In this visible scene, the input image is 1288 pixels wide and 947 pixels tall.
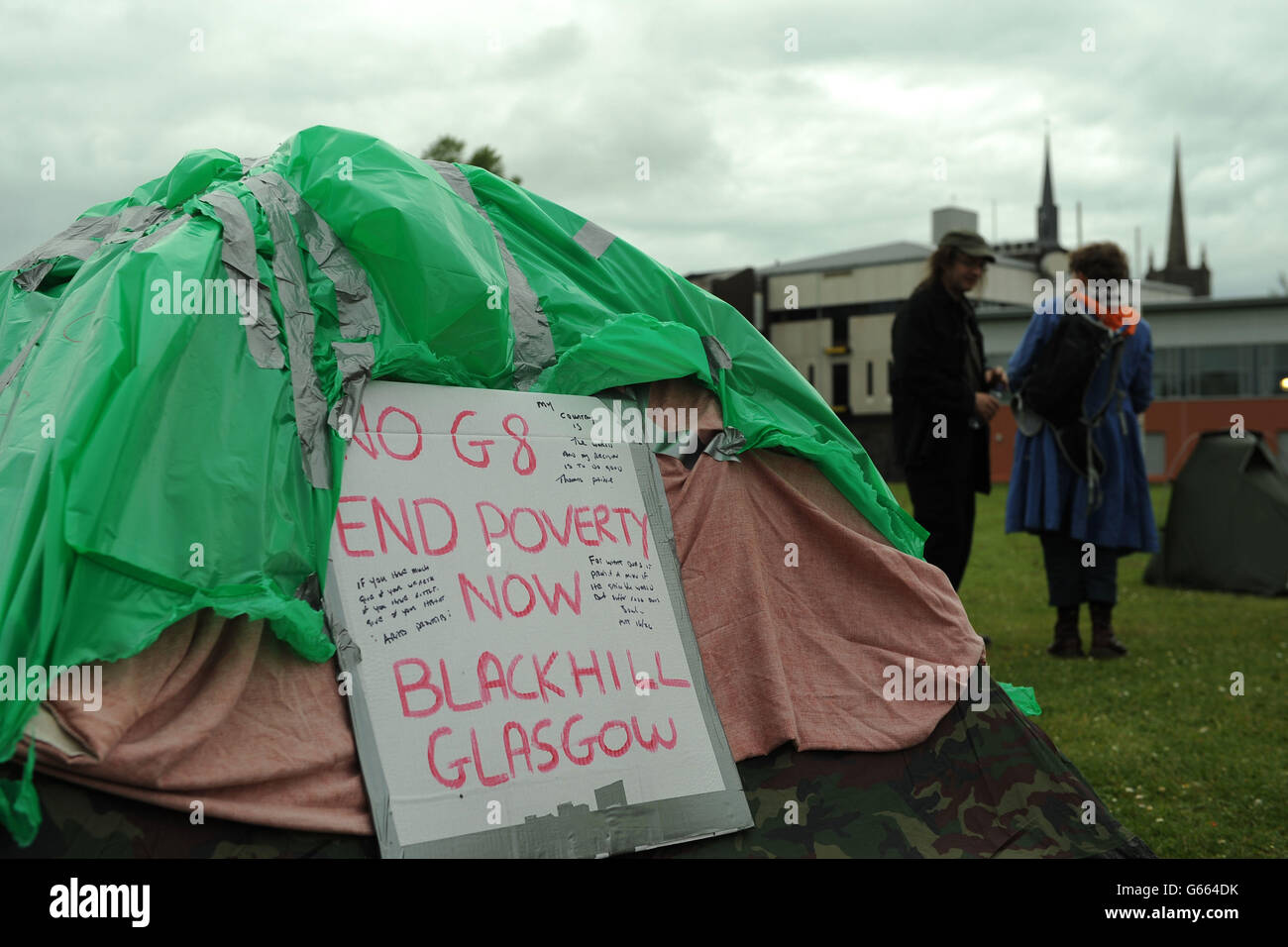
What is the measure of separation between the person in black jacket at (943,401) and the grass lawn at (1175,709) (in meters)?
0.78

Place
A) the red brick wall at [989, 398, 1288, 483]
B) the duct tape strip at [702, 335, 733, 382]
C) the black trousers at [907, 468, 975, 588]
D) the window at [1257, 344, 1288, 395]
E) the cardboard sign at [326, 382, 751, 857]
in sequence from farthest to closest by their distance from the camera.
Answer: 1. the red brick wall at [989, 398, 1288, 483]
2. the window at [1257, 344, 1288, 395]
3. the black trousers at [907, 468, 975, 588]
4. the duct tape strip at [702, 335, 733, 382]
5. the cardboard sign at [326, 382, 751, 857]

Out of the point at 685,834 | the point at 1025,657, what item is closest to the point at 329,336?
the point at 685,834

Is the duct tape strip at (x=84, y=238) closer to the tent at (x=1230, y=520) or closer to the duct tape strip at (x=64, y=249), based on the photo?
the duct tape strip at (x=64, y=249)

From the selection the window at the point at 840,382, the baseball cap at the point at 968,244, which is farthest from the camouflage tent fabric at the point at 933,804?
the window at the point at 840,382

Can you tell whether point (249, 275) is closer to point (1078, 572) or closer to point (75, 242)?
point (75, 242)

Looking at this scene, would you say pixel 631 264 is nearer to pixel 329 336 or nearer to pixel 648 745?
pixel 329 336

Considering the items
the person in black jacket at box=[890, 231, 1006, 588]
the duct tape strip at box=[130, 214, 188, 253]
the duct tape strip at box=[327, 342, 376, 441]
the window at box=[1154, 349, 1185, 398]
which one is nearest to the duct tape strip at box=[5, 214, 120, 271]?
the duct tape strip at box=[130, 214, 188, 253]

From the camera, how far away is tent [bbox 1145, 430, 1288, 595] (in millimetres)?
7938

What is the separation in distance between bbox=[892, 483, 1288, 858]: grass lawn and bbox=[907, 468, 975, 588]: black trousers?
610mm

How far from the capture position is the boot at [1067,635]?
5812mm

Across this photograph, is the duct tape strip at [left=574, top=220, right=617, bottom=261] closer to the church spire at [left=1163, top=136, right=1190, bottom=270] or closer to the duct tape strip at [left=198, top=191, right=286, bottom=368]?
the duct tape strip at [left=198, top=191, right=286, bottom=368]

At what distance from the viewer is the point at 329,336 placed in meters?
2.53

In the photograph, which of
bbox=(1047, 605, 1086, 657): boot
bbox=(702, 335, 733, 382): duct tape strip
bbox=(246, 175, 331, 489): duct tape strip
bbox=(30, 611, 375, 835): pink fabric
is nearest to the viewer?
bbox=(30, 611, 375, 835): pink fabric
